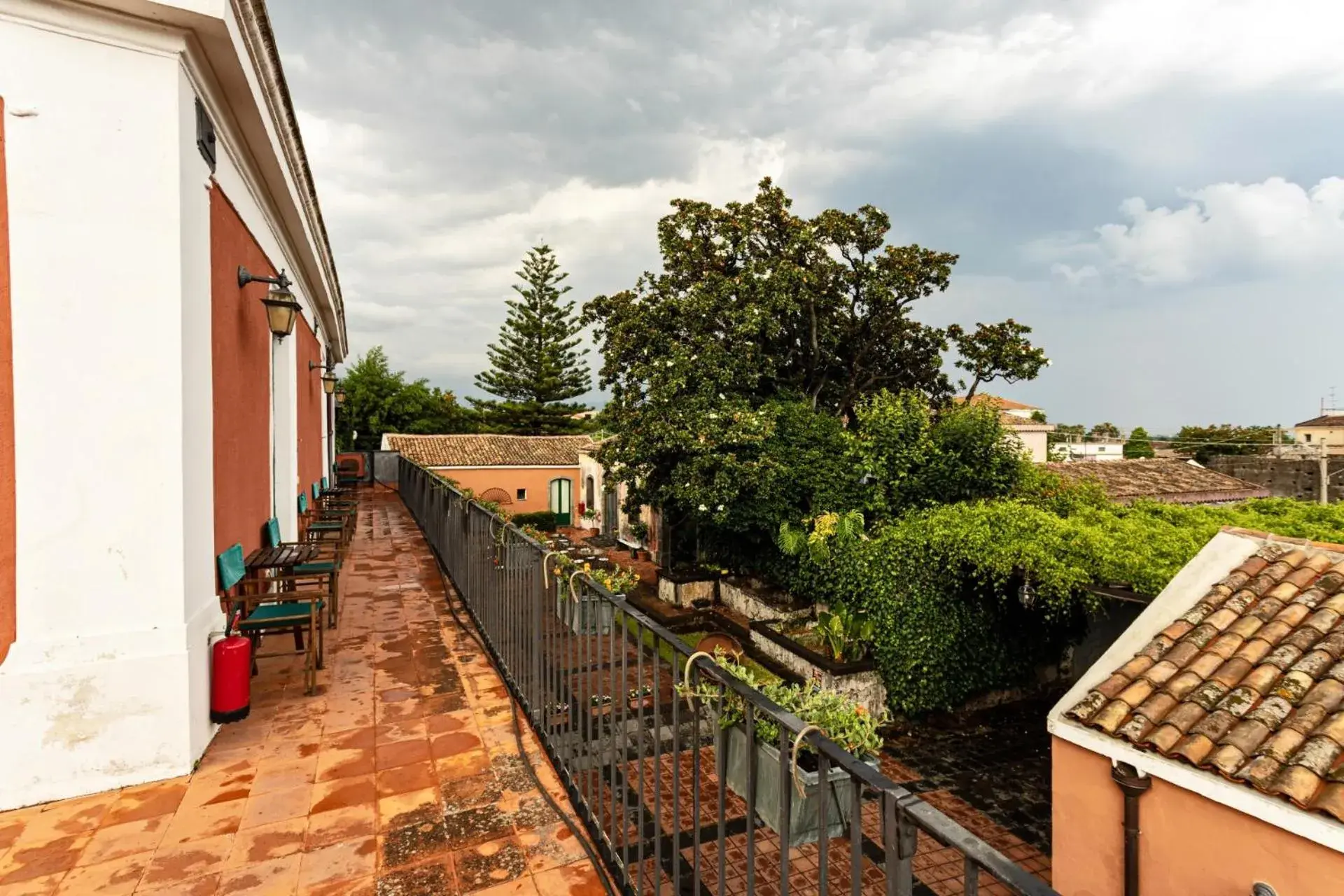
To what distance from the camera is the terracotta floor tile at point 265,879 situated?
202 cm

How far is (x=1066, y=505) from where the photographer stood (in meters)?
A: 10.3

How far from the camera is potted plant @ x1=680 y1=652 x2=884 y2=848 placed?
1.63 meters

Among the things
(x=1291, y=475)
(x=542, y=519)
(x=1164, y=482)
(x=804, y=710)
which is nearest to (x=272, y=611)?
(x=804, y=710)

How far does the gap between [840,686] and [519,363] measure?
29.3 meters

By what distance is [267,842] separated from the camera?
2277 millimetres

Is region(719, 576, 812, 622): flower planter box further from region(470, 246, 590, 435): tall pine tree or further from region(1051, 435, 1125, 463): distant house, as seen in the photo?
region(1051, 435, 1125, 463): distant house

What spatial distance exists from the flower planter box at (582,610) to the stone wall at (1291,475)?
22.0 m

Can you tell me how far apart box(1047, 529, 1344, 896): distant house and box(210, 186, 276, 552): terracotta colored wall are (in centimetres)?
592

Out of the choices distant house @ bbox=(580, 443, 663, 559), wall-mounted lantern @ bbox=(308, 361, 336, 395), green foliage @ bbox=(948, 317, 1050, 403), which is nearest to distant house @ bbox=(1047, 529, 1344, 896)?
green foliage @ bbox=(948, 317, 1050, 403)

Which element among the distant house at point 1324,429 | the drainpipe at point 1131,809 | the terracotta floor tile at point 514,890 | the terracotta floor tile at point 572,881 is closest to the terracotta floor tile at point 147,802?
the terracotta floor tile at point 514,890

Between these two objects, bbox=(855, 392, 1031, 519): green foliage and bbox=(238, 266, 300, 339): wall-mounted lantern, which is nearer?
bbox=(238, 266, 300, 339): wall-mounted lantern

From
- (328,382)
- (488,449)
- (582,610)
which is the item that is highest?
(328,382)

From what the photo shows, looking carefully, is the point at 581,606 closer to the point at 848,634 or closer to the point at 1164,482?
the point at 848,634

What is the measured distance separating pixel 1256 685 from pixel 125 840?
238 inches
